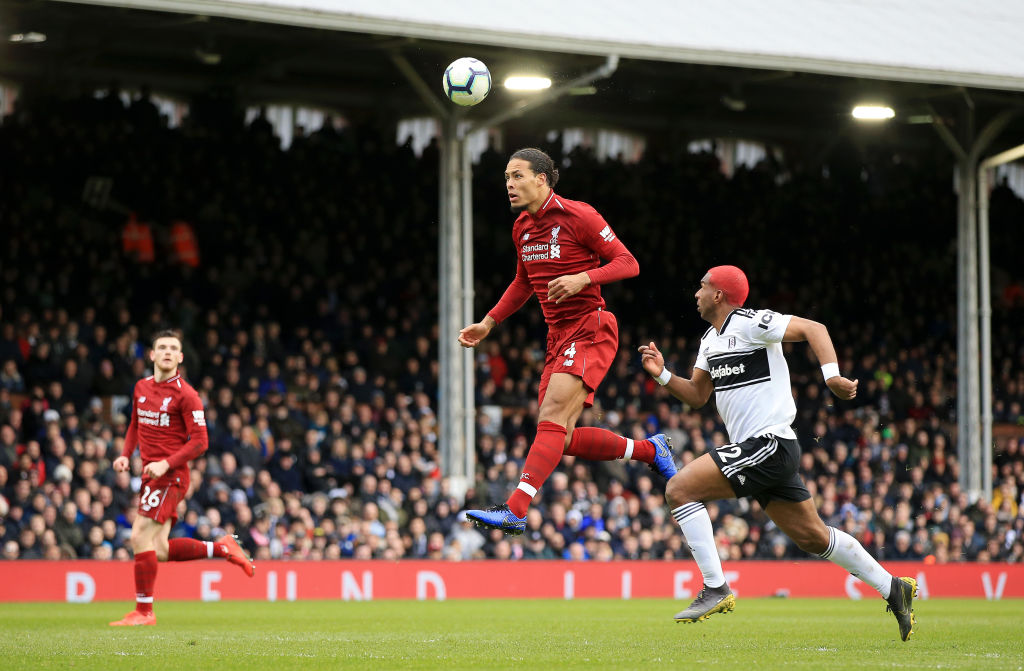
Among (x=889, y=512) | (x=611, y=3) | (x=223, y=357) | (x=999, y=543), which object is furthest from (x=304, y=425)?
(x=999, y=543)

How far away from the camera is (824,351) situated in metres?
8.19

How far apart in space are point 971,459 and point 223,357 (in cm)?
1198

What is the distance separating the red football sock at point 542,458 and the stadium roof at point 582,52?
9807mm

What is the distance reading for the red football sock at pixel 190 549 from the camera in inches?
450

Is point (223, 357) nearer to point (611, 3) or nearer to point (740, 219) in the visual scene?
point (611, 3)

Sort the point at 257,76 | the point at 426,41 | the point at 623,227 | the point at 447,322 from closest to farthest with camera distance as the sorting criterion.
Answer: the point at 426,41
the point at 447,322
the point at 257,76
the point at 623,227

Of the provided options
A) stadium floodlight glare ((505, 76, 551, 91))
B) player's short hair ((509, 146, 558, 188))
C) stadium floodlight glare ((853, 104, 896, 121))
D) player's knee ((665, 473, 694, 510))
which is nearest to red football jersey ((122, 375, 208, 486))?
player's short hair ((509, 146, 558, 188))

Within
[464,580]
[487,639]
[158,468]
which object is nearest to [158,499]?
[158,468]

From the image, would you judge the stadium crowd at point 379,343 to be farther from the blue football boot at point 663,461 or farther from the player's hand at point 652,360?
the player's hand at point 652,360

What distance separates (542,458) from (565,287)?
1.10m

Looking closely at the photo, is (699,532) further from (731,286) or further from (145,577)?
(145,577)

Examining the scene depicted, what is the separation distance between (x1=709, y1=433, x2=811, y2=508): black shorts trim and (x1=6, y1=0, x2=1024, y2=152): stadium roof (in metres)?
10.7

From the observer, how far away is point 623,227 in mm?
26750

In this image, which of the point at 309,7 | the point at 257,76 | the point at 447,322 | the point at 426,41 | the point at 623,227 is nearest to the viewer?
the point at 309,7
